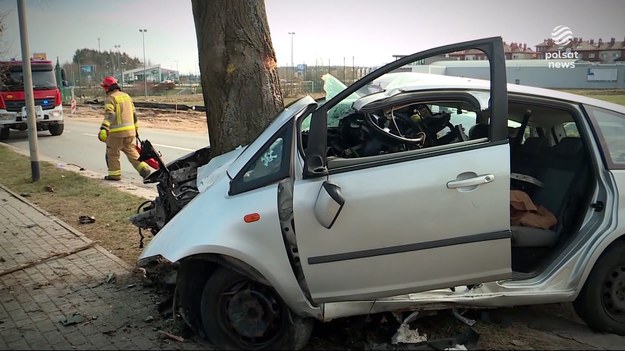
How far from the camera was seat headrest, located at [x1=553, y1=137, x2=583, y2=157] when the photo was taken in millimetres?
3717

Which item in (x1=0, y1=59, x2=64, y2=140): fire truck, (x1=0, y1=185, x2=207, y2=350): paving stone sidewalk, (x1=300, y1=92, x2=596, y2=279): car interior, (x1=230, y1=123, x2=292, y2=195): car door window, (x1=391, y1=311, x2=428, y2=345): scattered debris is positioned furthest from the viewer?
(x1=0, y1=59, x2=64, y2=140): fire truck

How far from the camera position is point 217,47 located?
4.93 meters

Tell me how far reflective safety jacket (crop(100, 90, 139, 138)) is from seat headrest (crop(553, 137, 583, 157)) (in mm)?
7783

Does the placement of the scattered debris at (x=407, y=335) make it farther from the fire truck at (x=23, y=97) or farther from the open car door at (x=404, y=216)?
the fire truck at (x=23, y=97)

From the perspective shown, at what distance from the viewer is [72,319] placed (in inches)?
147

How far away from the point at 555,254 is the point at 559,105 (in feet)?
3.30

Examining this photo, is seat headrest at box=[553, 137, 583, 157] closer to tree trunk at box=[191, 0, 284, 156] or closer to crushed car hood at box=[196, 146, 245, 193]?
crushed car hood at box=[196, 146, 245, 193]

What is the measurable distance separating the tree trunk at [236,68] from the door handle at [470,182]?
7.92 feet

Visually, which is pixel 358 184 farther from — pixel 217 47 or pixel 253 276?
pixel 217 47

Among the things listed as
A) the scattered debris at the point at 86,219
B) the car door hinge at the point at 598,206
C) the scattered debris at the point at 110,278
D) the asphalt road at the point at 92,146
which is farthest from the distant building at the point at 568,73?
the scattered debris at the point at 110,278

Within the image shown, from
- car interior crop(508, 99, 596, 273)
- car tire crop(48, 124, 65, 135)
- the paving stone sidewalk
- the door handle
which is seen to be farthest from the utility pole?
car tire crop(48, 124, 65, 135)

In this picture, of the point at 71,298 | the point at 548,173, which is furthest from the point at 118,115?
the point at 548,173

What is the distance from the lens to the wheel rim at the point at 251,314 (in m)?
3.06

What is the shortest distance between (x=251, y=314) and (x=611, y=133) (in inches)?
106
